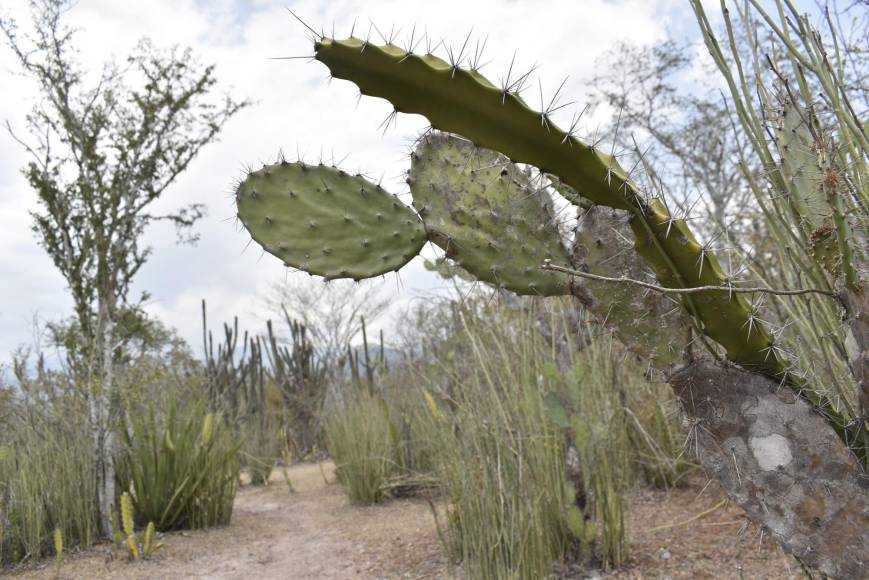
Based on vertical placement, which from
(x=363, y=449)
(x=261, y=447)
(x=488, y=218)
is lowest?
(x=363, y=449)

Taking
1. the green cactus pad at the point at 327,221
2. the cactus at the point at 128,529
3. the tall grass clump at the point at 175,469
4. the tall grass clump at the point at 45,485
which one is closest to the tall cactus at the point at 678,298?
the green cactus pad at the point at 327,221

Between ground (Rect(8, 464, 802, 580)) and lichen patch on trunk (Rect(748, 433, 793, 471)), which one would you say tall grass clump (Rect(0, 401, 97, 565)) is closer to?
ground (Rect(8, 464, 802, 580))

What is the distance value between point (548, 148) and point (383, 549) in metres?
3.18

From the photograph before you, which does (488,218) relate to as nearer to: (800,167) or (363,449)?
(800,167)

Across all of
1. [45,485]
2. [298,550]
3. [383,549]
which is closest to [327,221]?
[383,549]

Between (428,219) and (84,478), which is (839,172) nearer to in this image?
(428,219)

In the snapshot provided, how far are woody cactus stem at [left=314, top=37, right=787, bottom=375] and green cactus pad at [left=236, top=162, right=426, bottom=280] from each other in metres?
0.49

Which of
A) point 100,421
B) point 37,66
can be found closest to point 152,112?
point 37,66

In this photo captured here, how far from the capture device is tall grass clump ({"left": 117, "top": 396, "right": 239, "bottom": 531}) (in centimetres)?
445

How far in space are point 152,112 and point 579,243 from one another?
690 cm

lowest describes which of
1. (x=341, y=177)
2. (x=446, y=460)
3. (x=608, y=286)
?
(x=446, y=460)

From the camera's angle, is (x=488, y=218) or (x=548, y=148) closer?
(x=548, y=148)

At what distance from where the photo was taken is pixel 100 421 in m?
4.32

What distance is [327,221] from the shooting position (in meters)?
1.89
